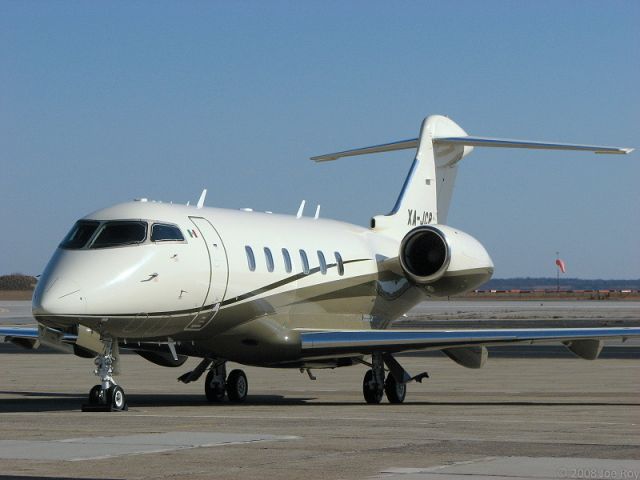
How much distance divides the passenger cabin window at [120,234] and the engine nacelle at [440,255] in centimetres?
641

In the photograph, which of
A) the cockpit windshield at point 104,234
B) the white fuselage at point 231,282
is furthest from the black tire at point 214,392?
the cockpit windshield at point 104,234

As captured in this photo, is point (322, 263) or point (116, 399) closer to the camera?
point (116, 399)

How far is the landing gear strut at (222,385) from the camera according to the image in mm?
22141

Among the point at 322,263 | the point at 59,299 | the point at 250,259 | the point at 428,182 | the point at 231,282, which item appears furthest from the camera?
the point at 428,182

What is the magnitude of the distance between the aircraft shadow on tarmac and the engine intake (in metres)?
3.10

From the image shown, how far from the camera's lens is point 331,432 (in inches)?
559

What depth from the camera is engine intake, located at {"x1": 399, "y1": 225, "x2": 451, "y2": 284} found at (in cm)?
2359

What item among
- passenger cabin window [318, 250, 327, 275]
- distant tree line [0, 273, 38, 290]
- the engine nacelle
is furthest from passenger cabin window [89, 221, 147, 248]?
distant tree line [0, 273, 38, 290]

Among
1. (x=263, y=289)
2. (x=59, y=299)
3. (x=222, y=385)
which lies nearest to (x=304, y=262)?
(x=263, y=289)

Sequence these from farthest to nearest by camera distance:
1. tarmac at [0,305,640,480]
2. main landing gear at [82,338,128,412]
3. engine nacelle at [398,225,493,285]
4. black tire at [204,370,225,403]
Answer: engine nacelle at [398,225,493,285] < black tire at [204,370,225,403] < main landing gear at [82,338,128,412] < tarmac at [0,305,640,480]

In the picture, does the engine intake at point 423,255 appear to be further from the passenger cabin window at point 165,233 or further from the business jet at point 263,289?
the passenger cabin window at point 165,233

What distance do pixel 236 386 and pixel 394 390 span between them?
9.00 ft

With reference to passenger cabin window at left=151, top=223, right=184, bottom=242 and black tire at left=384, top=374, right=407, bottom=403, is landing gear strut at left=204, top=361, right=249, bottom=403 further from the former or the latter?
passenger cabin window at left=151, top=223, right=184, bottom=242

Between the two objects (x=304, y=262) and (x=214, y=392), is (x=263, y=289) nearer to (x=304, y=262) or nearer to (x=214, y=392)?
(x=304, y=262)
